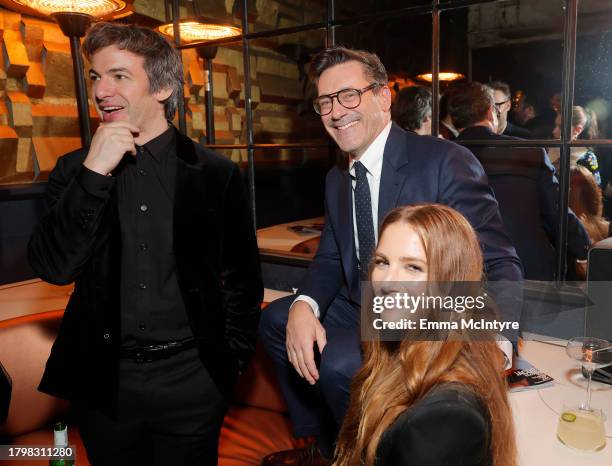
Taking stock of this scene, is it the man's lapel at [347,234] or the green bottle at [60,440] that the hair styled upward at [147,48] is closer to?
the man's lapel at [347,234]

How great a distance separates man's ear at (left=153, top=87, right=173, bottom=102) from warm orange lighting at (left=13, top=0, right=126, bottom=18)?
119 centimetres

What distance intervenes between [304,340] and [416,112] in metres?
1.57

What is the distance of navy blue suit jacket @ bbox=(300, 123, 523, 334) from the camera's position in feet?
4.86

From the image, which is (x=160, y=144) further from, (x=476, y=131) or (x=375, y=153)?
(x=476, y=131)

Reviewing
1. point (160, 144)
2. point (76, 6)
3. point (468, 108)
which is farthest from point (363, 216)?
point (76, 6)

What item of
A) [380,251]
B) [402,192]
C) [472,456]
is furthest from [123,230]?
[472,456]

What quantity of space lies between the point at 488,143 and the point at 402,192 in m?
0.74

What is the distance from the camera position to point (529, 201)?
2.35 m

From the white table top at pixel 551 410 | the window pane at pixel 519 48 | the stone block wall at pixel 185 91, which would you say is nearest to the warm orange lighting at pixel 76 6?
the stone block wall at pixel 185 91

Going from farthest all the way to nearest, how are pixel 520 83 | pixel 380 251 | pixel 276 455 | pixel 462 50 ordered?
pixel 520 83 → pixel 462 50 → pixel 276 455 → pixel 380 251

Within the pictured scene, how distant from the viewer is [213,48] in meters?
2.98

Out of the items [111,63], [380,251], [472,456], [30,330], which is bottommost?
[30,330]

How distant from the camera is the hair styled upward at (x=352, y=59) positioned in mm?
1613

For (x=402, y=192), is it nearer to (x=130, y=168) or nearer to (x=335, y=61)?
(x=335, y=61)
